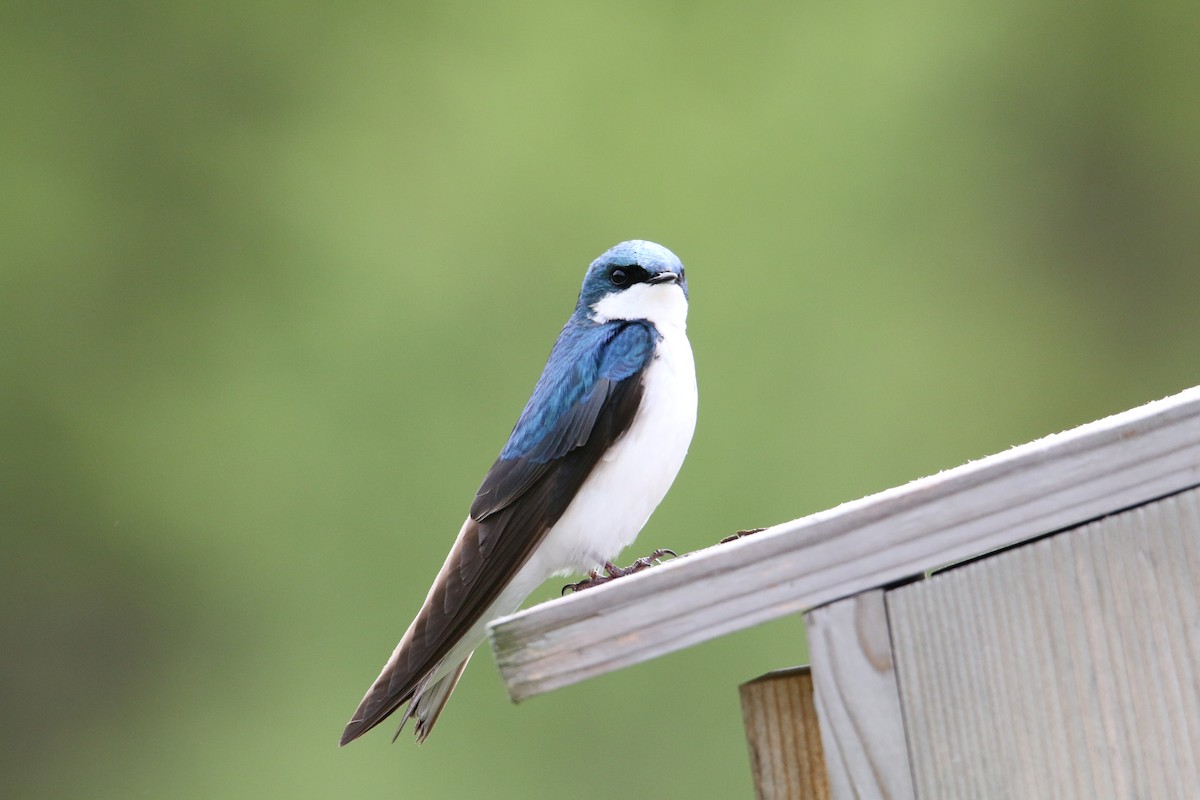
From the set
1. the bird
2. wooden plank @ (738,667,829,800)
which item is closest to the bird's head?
the bird

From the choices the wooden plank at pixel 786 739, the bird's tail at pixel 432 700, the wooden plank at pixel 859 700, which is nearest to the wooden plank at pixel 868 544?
the wooden plank at pixel 859 700

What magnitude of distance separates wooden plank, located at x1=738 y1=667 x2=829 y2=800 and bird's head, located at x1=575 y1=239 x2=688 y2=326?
92 centimetres

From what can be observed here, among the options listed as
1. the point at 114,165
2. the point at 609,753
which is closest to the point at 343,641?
the point at 609,753

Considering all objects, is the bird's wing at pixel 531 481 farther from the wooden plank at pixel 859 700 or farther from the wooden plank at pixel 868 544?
the wooden plank at pixel 859 700

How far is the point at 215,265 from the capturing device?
391 centimetres

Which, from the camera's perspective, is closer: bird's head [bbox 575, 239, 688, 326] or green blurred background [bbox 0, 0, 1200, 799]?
bird's head [bbox 575, 239, 688, 326]

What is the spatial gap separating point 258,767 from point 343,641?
38 centimetres

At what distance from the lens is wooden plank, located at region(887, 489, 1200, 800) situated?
1127 millimetres

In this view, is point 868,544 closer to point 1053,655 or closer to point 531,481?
point 1053,655

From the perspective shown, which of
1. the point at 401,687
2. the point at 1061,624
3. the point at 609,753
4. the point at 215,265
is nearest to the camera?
the point at 1061,624

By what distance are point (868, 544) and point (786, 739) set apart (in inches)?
9.0

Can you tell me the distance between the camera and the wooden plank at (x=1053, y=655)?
1127 mm

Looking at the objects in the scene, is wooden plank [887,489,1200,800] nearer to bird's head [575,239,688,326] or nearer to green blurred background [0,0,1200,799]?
bird's head [575,239,688,326]

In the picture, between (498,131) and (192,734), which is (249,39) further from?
(192,734)
